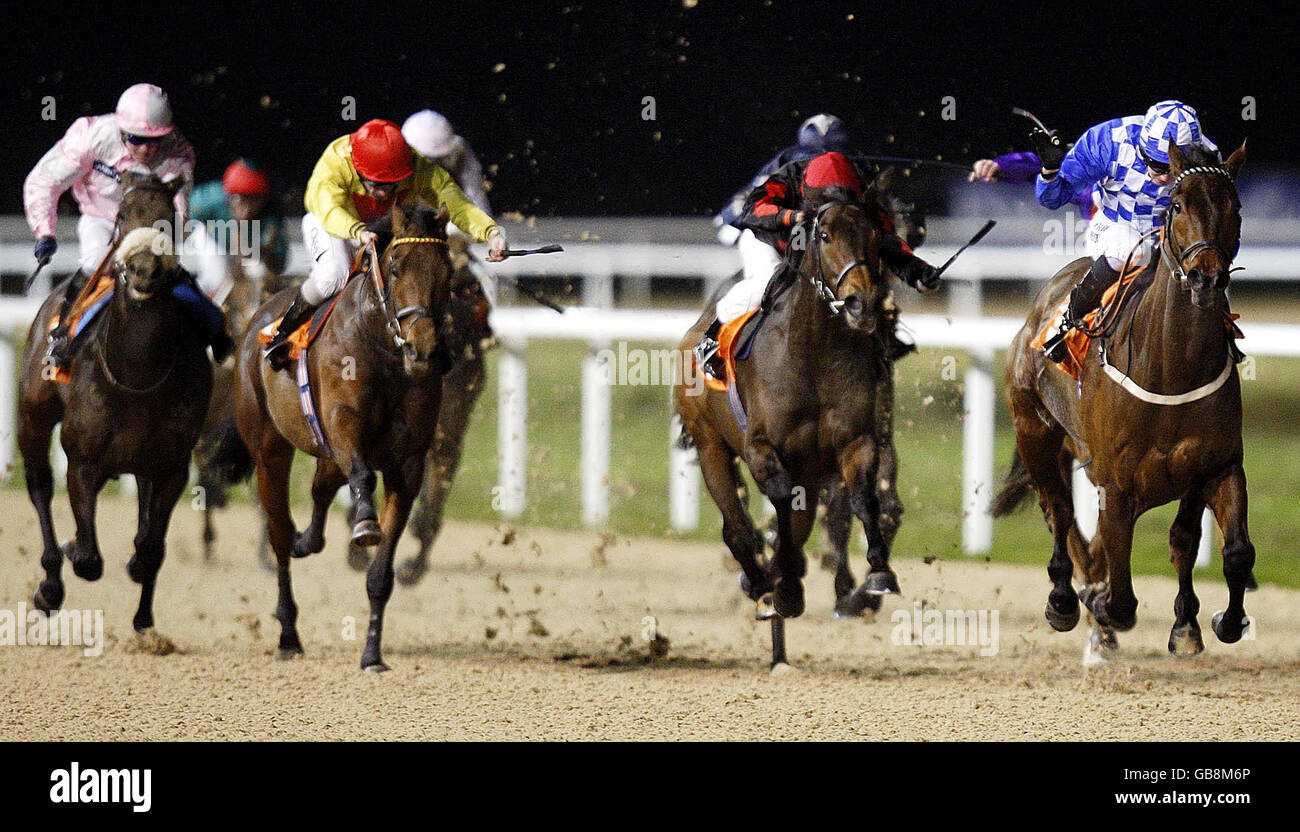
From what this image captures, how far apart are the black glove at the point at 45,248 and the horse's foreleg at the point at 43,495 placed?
63 centimetres

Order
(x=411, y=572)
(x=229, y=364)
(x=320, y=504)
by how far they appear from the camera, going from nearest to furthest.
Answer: (x=320, y=504) → (x=411, y=572) → (x=229, y=364)

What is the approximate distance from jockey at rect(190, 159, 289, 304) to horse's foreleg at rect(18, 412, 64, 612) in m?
1.84

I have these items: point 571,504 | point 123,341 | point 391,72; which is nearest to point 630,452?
point 571,504

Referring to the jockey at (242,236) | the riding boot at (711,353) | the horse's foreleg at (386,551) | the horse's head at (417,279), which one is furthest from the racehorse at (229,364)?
the riding boot at (711,353)

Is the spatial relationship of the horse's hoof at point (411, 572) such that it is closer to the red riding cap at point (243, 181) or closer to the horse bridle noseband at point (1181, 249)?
the red riding cap at point (243, 181)

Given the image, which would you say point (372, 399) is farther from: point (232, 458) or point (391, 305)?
point (232, 458)

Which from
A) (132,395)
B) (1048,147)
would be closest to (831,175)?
(1048,147)

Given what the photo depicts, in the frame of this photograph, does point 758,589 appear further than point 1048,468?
No

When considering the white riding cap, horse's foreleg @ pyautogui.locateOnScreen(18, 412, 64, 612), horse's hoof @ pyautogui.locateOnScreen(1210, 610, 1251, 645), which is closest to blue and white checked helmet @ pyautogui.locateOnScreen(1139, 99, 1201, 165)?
horse's hoof @ pyautogui.locateOnScreen(1210, 610, 1251, 645)

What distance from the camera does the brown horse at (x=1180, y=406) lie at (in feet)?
14.0

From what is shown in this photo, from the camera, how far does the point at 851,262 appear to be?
15.9ft

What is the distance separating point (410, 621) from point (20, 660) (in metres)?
1.69

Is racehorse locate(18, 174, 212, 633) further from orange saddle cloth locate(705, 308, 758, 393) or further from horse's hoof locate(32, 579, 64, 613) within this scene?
orange saddle cloth locate(705, 308, 758, 393)

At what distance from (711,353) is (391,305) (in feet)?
3.61
